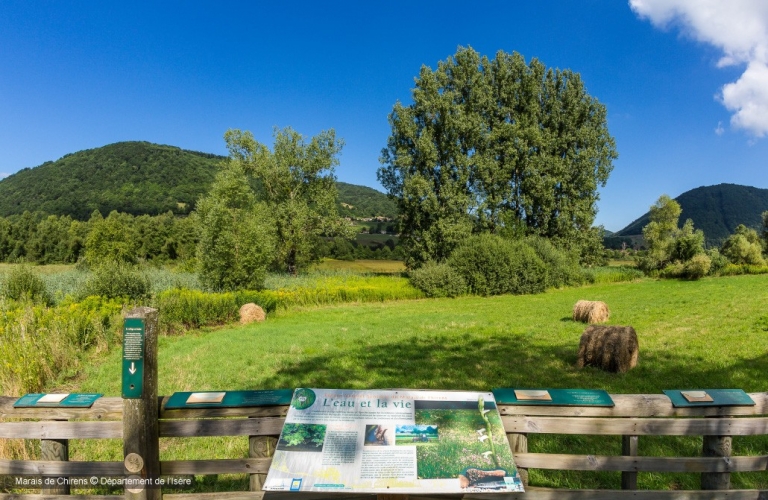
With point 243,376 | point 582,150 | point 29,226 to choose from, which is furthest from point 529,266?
point 29,226

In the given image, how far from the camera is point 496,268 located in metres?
28.2

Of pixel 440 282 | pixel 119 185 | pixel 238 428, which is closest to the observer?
pixel 238 428

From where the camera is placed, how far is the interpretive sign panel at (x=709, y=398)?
348cm

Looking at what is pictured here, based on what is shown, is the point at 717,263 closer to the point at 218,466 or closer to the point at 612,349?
the point at 612,349

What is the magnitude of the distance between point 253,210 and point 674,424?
2635 centimetres

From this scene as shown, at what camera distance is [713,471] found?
350 centimetres

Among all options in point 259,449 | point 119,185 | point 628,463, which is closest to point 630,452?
point 628,463

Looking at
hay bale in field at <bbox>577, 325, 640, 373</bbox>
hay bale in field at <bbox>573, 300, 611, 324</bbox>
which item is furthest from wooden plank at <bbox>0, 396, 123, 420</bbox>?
hay bale in field at <bbox>573, 300, 611, 324</bbox>

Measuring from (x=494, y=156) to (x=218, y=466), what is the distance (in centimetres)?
3493

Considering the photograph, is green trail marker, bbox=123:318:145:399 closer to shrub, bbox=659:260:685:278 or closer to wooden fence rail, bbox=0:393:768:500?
wooden fence rail, bbox=0:393:768:500

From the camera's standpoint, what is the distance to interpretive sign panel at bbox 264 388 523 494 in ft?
9.02

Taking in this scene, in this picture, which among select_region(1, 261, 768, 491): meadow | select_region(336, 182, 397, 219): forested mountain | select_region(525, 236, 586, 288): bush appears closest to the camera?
select_region(1, 261, 768, 491): meadow

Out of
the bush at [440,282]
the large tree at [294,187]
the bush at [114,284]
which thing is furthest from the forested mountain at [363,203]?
the bush at [114,284]

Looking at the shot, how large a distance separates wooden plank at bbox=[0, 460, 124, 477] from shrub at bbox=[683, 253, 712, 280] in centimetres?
4333
